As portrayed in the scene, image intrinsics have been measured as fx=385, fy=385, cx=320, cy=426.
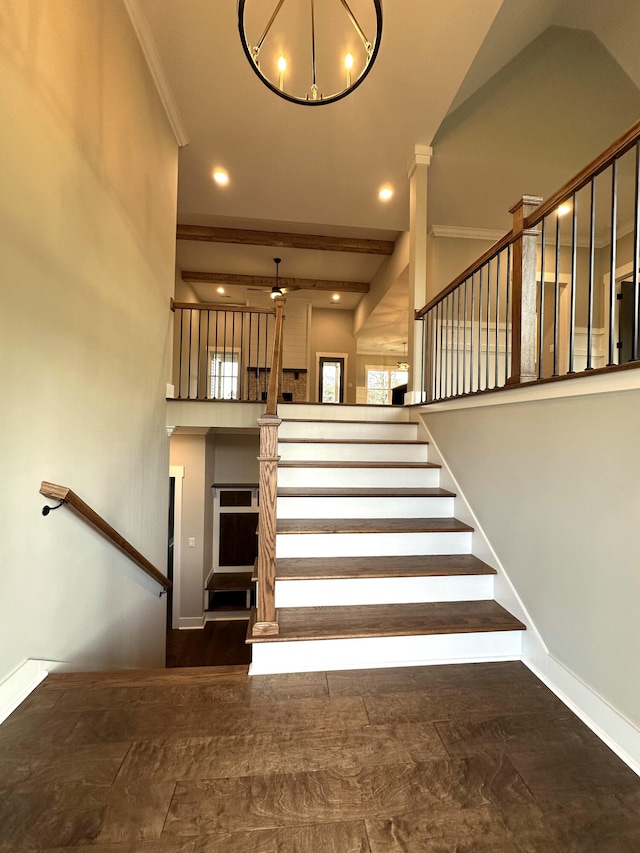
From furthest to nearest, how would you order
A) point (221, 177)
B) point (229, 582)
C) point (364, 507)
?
point (229, 582) → point (221, 177) → point (364, 507)

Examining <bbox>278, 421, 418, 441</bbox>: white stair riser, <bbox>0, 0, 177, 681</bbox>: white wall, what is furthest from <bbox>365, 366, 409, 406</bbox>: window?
<bbox>0, 0, 177, 681</bbox>: white wall

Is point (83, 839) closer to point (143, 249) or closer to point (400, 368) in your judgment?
point (143, 249)

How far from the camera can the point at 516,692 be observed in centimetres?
162

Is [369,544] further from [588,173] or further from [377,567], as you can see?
[588,173]

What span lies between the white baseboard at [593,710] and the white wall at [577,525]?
1.1 inches

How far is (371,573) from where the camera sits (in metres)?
2.02

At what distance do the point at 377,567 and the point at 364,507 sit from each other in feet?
1.77

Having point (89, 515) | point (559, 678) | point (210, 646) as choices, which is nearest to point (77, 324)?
point (89, 515)

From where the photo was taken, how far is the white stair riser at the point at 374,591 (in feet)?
6.57

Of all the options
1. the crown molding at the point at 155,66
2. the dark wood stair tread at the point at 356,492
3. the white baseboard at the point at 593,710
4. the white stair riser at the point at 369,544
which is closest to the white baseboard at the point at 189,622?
the dark wood stair tread at the point at 356,492

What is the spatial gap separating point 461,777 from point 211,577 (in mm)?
6364

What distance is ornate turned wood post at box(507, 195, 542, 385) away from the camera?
2.09 metres

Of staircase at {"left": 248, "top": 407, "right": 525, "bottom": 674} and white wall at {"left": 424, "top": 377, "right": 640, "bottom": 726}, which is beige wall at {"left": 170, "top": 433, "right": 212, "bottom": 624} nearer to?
staircase at {"left": 248, "top": 407, "right": 525, "bottom": 674}

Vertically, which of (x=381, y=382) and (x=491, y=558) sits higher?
(x=381, y=382)
